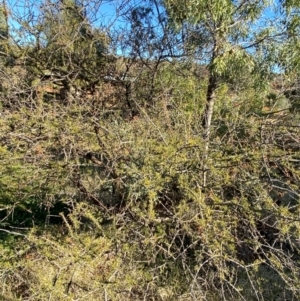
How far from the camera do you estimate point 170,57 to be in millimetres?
5953

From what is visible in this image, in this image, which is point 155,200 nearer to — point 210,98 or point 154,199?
point 154,199

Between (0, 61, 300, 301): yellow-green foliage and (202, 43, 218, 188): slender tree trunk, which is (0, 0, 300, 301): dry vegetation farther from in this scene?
(202, 43, 218, 188): slender tree trunk

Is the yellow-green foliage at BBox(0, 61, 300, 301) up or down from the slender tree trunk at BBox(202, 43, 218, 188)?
down

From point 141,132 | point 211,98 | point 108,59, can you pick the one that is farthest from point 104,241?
point 108,59

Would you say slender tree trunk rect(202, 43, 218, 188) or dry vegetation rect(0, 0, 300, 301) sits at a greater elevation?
slender tree trunk rect(202, 43, 218, 188)

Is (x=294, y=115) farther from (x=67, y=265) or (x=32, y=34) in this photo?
(x=32, y=34)

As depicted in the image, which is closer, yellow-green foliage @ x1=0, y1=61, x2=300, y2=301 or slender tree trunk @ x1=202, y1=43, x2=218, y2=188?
yellow-green foliage @ x1=0, y1=61, x2=300, y2=301

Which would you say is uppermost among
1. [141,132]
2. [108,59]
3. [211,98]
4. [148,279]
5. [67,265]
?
[108,59]

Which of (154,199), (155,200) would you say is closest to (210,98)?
(155,200)

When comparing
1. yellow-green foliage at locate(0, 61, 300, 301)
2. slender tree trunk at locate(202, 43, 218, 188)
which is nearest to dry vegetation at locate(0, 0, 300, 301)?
yellow-green foliage at locate(0, 61, 300, 301)

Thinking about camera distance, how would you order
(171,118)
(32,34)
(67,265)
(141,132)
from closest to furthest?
(67,265) → (141,132) → (171,118) → (32,34)

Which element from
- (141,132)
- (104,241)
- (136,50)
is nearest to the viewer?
(104,241)

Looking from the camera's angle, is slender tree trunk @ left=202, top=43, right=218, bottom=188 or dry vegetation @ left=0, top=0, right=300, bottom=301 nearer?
dry vegetation @ left=0, top=0, right=300, bottom=301

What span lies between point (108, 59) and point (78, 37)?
629mm
